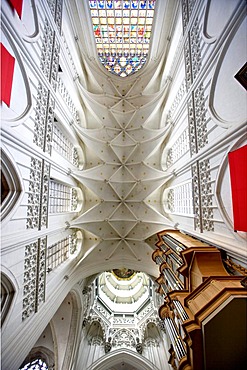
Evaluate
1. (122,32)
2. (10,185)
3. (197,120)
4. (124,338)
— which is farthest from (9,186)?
(124,338)

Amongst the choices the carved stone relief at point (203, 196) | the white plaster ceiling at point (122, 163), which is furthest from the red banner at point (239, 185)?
the white plaster ceiling at point (122, 163)

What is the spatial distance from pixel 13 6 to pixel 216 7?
17.4ft

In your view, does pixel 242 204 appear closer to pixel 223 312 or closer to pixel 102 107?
pixel 223 312

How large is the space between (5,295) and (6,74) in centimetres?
541

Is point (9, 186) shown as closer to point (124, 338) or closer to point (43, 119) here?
point (43, 119)

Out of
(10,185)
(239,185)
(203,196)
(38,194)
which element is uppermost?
(10,185)

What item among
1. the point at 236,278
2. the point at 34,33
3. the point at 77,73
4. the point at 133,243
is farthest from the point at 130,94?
the point at 236,278

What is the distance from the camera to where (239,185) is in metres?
4.03

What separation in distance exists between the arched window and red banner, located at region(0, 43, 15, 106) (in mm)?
4216

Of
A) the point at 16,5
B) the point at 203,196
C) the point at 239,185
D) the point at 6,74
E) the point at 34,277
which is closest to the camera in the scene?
the point at 239,185

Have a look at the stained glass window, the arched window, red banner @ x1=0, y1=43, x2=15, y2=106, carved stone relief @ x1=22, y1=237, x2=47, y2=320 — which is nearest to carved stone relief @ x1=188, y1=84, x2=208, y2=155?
red banner @ x1=0, y1=43, x2=15, y2=106

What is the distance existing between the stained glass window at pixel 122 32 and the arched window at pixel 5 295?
1256 centimetres

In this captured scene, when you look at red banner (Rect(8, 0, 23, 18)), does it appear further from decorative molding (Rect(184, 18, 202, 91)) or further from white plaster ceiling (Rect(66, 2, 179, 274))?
white plaster ceiling (Rect(66, 2, 179, 274))

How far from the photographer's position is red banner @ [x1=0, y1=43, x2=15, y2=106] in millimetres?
4188
